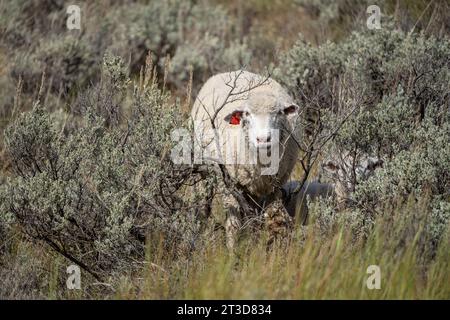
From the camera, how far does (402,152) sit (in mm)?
5262

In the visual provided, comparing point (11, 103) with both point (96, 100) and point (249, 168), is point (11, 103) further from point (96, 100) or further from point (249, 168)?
point (249, 168)

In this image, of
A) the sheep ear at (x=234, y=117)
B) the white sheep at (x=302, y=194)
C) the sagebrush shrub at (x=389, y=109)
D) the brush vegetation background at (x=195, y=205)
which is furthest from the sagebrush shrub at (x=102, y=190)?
the sagebrush shrub at (x=389, y=109)

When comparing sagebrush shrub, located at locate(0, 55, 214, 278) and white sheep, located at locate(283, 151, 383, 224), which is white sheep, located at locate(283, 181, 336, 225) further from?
sagebrush shrub, located at locate(0, 55, 214, 278)

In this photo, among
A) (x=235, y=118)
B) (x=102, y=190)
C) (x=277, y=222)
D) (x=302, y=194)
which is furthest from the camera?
(x=302, y=194)

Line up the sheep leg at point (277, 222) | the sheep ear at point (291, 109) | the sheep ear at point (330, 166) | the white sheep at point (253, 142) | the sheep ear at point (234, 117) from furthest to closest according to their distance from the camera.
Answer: the sheep ear at point (330, 166) < the sheep ear at point (291, 109) < the sheep ear at point (234, 117) < the white sheep at point (253, 142) < the sheep leg at point (277, 222)

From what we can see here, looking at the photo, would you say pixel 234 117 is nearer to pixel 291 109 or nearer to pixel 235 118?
pixel 235 118

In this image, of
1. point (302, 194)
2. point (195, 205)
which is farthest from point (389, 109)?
point (195, 205)

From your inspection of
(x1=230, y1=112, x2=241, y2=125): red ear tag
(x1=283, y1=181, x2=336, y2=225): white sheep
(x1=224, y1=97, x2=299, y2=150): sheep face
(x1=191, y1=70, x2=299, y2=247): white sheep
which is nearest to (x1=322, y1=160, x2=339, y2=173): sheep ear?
(x1=283, y1=181, x2=336, y2=225): white sheep

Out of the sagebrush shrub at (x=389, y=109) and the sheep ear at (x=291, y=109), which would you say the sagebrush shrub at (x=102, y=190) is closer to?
the sheep ear at (x=291, y=109)

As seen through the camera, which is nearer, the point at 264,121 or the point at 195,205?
the point at 195,205

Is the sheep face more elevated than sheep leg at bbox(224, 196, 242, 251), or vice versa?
the sheep face

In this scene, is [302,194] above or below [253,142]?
below

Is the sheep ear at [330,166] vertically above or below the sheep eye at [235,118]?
below
